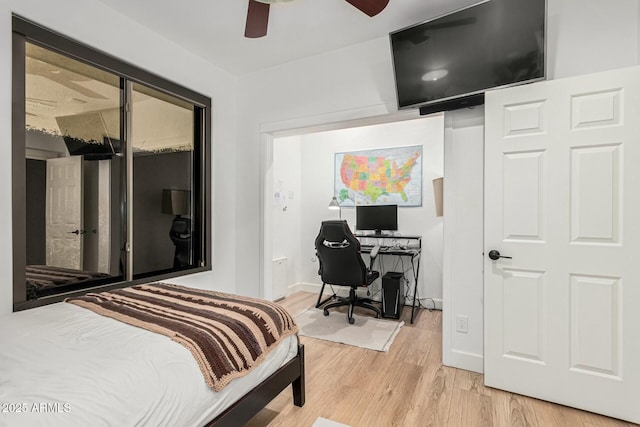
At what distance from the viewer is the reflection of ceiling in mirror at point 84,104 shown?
6.55ft

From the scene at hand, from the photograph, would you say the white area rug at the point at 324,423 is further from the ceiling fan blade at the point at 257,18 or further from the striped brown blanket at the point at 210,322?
the ceiling fan blade at the point at 257,18

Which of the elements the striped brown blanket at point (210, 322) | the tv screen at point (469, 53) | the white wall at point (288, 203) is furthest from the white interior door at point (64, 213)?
the tv screen at point (469, 53)

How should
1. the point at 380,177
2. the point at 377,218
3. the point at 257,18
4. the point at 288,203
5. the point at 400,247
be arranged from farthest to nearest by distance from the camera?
the point at 288,203 → the point at 380,177 → the point at 377,218 → the point at 400,247 → the point at 257,18

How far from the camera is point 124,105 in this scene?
247 cm

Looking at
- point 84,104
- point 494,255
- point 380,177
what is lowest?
point 494,255

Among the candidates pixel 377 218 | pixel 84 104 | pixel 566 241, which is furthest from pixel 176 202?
pixel 566 241

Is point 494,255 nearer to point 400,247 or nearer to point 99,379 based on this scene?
point 400,247

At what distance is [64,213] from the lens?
2164mm

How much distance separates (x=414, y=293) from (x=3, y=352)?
138 inches

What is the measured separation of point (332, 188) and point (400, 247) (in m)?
1.37

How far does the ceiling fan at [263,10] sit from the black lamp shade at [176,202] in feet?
5.32

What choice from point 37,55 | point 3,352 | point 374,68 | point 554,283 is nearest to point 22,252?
point 3,352

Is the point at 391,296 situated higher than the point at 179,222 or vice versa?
the point at 179,222

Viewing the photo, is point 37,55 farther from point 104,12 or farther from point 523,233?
point 523,233
